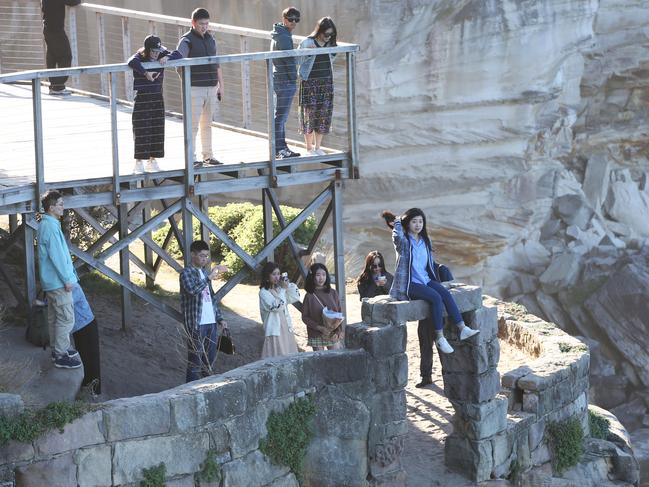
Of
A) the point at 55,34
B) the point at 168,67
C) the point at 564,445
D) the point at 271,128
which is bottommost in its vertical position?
the point at 564,445

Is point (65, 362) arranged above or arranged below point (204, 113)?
below

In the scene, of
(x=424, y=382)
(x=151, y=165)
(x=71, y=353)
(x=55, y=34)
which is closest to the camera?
(x=71, y=353)

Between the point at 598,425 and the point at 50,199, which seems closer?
the point at 50,199

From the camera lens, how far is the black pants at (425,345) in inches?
523

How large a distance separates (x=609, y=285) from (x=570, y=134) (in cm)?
492

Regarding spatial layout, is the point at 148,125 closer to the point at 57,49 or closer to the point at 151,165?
the point at 151,165

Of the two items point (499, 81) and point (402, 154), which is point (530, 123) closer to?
point (499, 81)

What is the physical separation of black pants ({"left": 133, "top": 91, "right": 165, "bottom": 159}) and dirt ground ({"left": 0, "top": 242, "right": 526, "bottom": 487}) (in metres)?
2.16

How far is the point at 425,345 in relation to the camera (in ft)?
44.0

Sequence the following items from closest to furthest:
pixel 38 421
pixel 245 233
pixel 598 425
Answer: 1. pixel 38 421
2. pixel 598 425
3. pixel 245 233

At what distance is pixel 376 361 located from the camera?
10883 mm

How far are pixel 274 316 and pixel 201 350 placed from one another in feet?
3.97

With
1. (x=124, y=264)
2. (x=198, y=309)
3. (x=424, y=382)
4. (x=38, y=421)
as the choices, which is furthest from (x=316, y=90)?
(x=38, y=421)

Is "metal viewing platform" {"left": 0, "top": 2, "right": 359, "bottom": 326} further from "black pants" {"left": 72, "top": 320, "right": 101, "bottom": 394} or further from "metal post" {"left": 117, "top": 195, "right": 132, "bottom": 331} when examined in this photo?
"black pants" {"left": 72, "top": 320, "right": 101, "bottom": 394}
